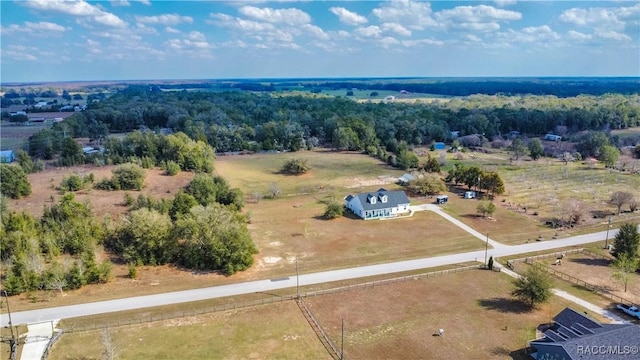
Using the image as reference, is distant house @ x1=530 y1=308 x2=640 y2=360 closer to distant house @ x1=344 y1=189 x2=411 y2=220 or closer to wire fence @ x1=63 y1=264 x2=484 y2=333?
wire fence @ x1=63 y1=264 x2=484 y2=333

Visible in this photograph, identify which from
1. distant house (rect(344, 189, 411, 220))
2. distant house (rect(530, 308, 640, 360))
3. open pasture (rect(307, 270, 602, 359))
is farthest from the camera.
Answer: distant house (rect(344, 189, 411, 220))

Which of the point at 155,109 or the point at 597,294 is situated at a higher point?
the point at 155,109

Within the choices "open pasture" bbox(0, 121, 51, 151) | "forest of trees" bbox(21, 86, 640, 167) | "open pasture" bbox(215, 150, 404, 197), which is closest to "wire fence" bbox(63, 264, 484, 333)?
"open pasture" bbox(215, 150, 404, 197)

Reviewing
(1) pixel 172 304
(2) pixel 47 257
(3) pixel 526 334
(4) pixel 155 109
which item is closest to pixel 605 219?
(3) pixel 526 334

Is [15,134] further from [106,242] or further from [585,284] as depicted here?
[585,284]

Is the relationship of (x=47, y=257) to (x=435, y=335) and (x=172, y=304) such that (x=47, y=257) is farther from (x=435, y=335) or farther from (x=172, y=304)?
(x=435, y=335)

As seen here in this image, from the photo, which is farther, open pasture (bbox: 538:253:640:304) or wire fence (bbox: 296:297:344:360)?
open pasture (bbox: 538:253:640:304)
